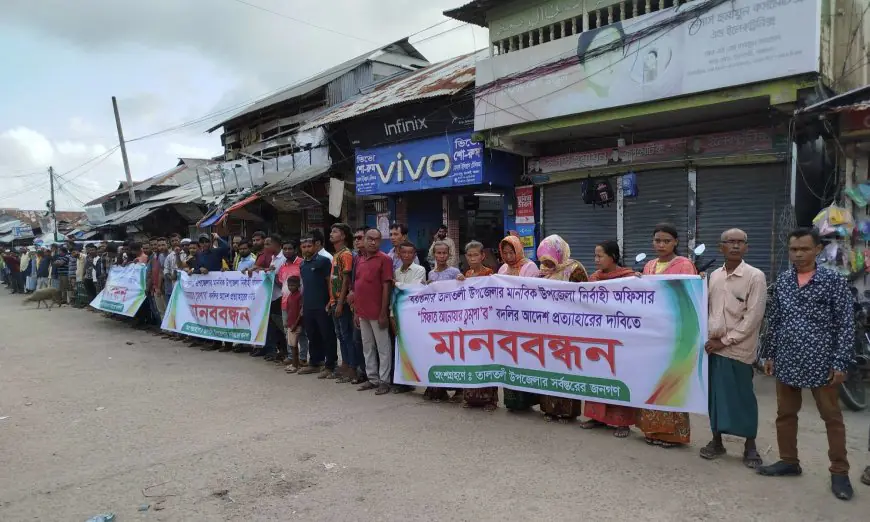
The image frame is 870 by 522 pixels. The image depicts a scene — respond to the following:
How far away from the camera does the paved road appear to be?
339cm

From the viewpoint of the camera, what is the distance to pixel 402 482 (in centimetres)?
375

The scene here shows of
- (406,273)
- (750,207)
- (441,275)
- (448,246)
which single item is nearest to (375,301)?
(406,273)

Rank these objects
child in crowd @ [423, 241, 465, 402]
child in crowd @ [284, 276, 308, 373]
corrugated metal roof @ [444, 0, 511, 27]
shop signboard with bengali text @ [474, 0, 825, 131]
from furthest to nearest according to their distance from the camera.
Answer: corrugated metal roof @ [444, 0, 511, 27], child in crowd @ [284, 276, 308, 373], shop signboard with bengali text @ [474, 0, 825, 131], child in crowd @ [423, 241, 465, 402]

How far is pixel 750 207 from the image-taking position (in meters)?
8.45

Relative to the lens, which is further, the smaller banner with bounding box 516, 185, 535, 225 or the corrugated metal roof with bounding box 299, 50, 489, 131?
the corrugated metal roof with bounding box 299, 50, 489, 131

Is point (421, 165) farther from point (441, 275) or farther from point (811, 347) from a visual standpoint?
point (811, 347)

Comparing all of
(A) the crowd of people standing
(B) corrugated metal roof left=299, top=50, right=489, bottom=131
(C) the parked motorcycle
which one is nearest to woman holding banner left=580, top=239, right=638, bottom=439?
(A) the crowd of people standing

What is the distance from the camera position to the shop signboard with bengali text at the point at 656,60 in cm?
695

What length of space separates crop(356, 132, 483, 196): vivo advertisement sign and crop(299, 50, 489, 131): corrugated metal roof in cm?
96

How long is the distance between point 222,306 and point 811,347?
7841 mm

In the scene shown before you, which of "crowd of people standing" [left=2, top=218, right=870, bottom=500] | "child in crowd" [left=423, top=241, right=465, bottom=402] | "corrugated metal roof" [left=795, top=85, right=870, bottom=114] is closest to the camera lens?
"crowd of people standing" [left=2, top=218, right=870, bottom=500]

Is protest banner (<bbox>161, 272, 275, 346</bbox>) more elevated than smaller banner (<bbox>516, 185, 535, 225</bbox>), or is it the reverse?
smaller banner (<bbox>516, 185, 535, 225</bbox>)

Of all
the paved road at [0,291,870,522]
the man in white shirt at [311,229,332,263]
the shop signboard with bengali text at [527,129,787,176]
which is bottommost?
the paved road at [0,291,870,522]

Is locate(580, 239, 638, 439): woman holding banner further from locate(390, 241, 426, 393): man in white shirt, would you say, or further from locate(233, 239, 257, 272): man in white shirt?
locate(233, 239, 257, 272): man in white shirt
